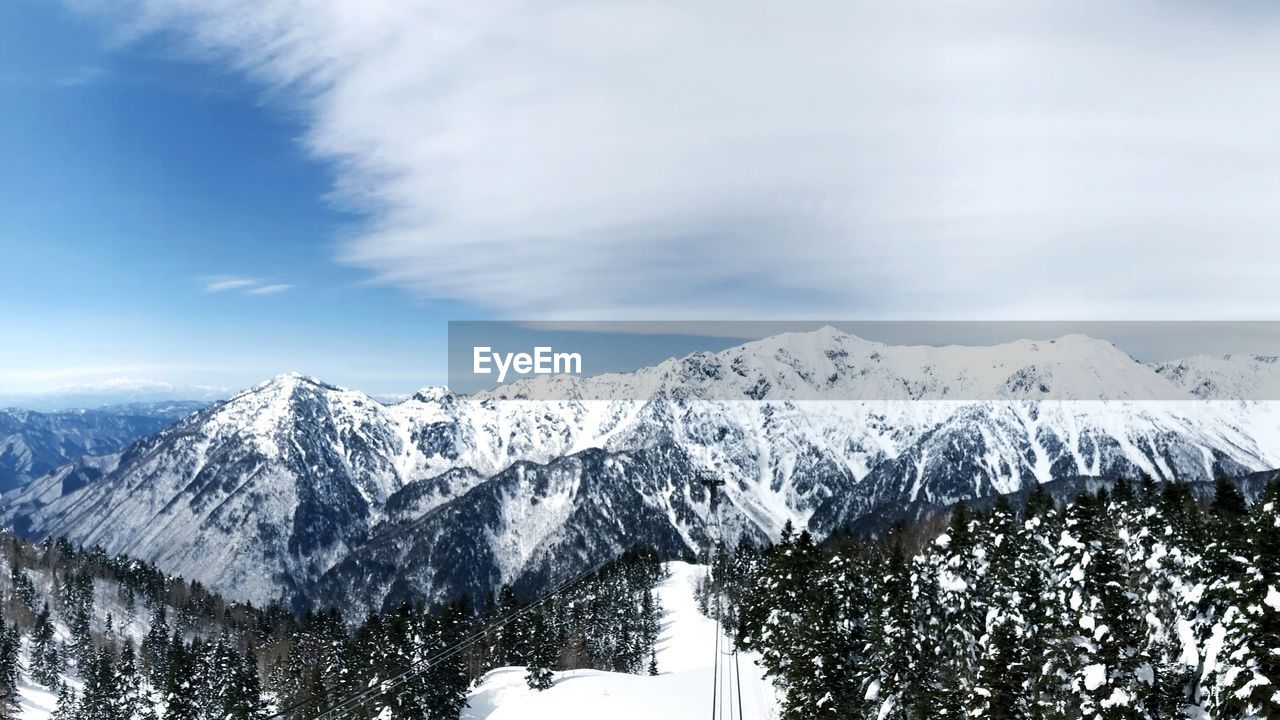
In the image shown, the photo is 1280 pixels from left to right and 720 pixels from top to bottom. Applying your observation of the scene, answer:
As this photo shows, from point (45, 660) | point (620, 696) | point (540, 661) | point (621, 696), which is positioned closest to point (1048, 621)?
point (621, 696)

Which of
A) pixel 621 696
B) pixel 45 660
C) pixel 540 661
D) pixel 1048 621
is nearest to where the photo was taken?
pixel 1048 621

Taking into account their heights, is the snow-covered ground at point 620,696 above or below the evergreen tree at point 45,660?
above

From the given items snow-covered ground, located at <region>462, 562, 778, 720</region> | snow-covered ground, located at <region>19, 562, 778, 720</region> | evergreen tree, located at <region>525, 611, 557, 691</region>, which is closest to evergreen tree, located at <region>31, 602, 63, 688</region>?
snow-covered ground, located at <region>19, 562, 778, 720</region>

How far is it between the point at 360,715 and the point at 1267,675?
72.4m

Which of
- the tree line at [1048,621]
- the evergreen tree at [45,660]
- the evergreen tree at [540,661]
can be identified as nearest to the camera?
the tree line at [1048,621]

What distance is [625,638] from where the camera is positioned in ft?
460

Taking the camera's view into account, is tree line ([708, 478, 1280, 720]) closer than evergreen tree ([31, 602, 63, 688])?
Yes

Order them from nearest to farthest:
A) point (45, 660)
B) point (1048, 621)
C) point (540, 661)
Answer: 1. point (1048, 621)
2. point (540, 661)
3. point (45, 660)

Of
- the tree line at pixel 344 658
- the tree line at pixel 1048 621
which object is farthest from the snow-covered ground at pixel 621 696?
the tree line at pixel 1048 621

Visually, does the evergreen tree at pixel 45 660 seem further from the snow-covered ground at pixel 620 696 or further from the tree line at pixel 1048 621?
the tree line at pixel 1048 621

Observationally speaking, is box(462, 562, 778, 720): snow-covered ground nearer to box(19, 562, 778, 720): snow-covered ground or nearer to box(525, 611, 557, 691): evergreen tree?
box(19, 562, 778, 720): snow-covered ground

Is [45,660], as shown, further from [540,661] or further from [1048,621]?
[1048,621]

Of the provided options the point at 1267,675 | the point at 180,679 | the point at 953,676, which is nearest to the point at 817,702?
the point at 953,676

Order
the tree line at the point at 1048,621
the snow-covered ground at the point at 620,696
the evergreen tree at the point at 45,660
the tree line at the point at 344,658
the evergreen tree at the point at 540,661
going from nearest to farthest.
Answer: the tree line at the point at 1048,621, the snow-covered ground at the point at 620,696, the tree line at the point at 344,658, the evergreen tree at the point at 540,661, the evergreen tree at the point at 45,660
